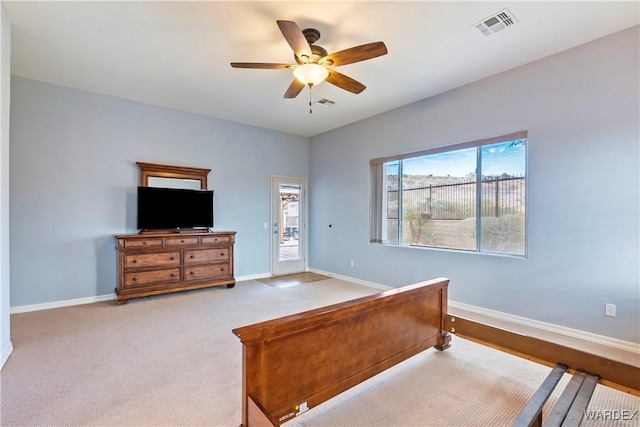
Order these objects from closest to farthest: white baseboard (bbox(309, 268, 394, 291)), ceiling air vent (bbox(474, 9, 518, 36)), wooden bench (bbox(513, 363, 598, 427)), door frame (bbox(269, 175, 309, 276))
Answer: wooden bench (bbox(513, 363, 598, 427))
ceiling air vent (bbox(474, 9, 518, 36))
white baseboard (bbox(309, 268, 394, 291))
door frame (bbox(269, 175, 309, 276))

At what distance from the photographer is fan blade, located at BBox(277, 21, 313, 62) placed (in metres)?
2.32

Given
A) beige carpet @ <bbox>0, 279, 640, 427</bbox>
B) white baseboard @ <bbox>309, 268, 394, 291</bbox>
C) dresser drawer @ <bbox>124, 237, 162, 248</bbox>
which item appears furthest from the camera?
white baseboard @ <bbox>309, 268, 394, 291</bbox>

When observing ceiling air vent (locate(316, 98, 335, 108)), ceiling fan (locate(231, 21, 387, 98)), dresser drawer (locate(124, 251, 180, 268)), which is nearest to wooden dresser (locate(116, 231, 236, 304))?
dresser drawer (locate(124, 251, 180, 268))

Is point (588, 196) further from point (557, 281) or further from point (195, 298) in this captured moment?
point (195, 298)

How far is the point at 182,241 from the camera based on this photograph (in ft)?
16.0

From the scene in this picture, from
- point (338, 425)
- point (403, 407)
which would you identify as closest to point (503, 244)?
point (403, 407)

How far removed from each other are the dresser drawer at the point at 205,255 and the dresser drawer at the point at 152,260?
0.16 meters

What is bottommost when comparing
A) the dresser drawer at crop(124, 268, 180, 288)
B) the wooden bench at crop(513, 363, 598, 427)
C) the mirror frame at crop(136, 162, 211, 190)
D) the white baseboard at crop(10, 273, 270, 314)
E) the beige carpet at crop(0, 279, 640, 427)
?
the beige carpet at crop(0, 279, 640, 427)

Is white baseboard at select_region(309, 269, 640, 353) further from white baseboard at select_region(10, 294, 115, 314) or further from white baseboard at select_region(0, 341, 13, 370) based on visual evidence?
white baseboard at select_region(10, 294, 115, 314)

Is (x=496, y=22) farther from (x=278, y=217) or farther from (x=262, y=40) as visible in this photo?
(x=278, y=217)

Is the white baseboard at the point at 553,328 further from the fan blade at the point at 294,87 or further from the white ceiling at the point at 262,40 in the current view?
the fan blade at the point at 294,87

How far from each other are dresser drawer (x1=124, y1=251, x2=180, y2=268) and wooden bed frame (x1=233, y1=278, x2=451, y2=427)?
11.9ft

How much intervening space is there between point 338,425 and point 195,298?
3492 millimetres

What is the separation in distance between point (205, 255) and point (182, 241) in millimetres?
450
